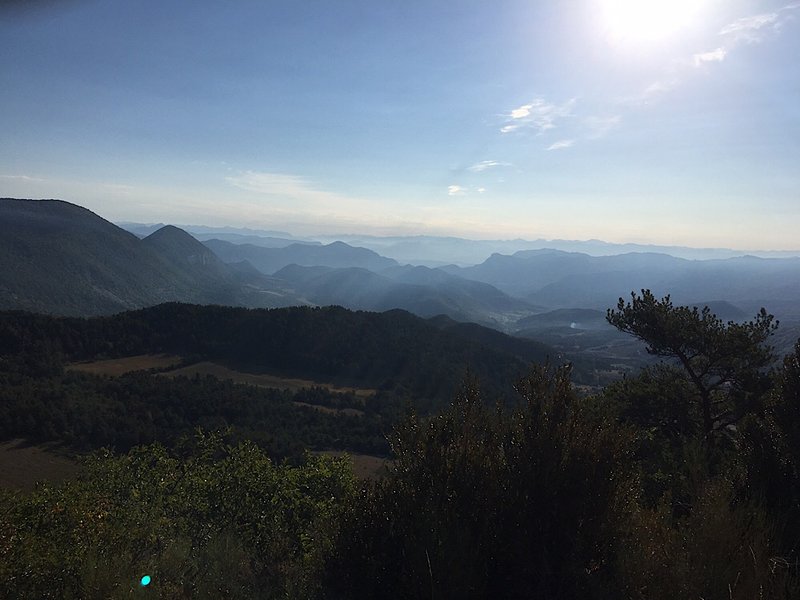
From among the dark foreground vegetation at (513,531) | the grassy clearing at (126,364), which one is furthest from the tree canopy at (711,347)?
the grassy clearing at (126,364)

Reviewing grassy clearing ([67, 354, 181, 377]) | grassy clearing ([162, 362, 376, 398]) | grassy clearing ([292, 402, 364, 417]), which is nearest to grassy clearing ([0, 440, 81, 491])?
grassy clearing ([67, 354, 181, 377])

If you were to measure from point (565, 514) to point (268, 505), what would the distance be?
11.4 m

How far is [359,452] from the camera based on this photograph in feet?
185

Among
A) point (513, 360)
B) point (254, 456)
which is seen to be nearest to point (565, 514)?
point (254, 456)

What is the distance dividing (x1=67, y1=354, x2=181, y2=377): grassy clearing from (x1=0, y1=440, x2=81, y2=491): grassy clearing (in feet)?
79.5

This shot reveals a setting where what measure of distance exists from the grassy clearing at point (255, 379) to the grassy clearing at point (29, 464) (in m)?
27.3

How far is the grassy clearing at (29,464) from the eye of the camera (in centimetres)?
3970

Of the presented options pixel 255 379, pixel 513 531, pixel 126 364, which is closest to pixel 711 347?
pixel 513 531

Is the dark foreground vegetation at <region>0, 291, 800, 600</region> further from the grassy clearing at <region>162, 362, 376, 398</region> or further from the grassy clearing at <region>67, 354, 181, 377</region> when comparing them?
the grassy clearing at <region>67, 354, 181, 377</region>

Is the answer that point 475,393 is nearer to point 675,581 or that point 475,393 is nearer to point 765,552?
point 675,581

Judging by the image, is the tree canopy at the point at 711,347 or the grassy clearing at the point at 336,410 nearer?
the tree canopy at the point at 711,347

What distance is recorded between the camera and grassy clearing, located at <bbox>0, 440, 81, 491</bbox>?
1563 inches

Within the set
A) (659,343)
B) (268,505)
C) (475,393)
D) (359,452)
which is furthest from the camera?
(359,452)

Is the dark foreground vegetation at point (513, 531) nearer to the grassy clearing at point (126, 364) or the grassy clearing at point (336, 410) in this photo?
the grassy clearing at point (336, 410)
